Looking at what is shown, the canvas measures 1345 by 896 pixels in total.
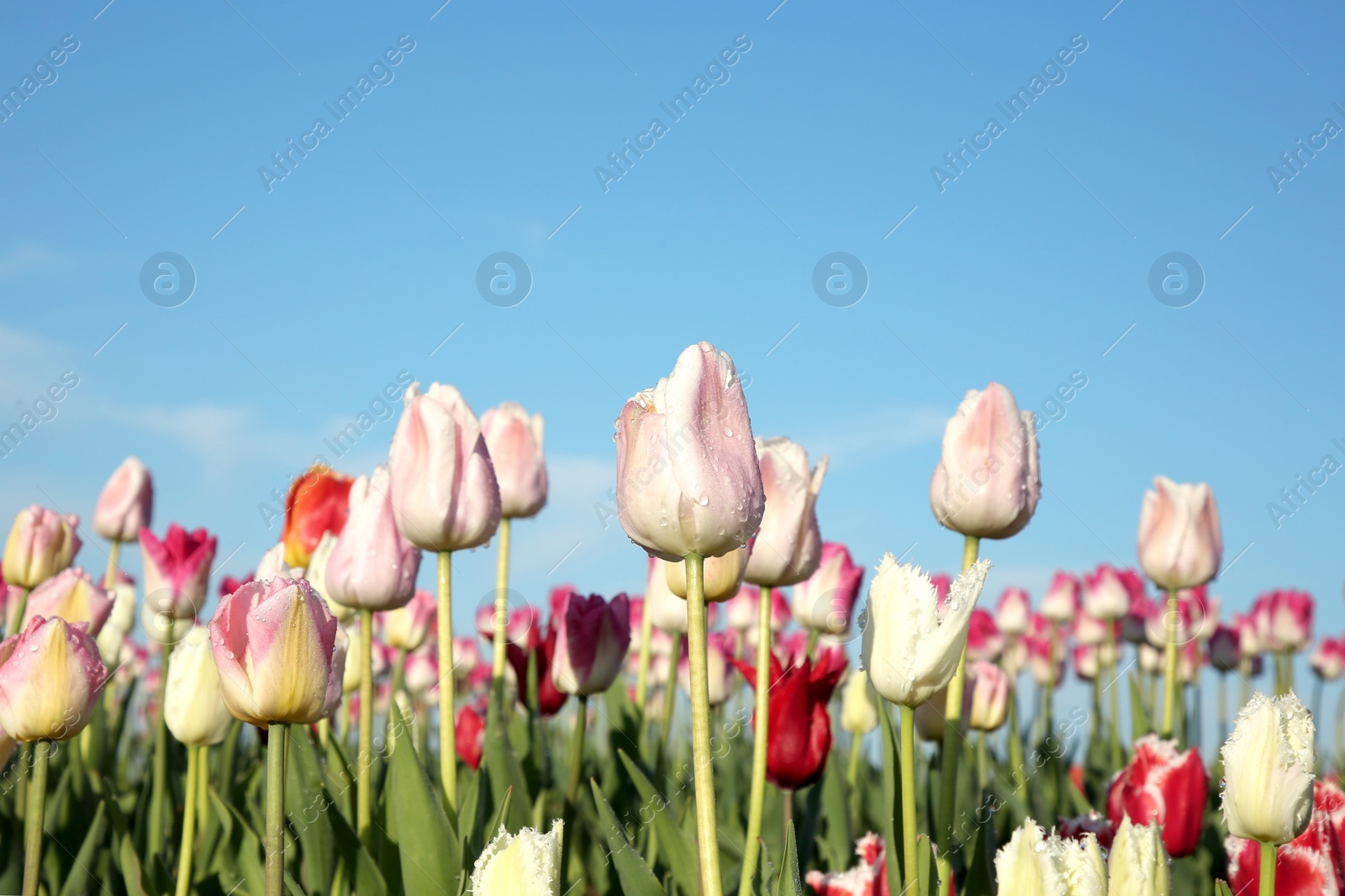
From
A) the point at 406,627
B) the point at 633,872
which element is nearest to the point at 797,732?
the point at 633,872

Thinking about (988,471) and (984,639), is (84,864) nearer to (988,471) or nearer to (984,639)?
(988,471)

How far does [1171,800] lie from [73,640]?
2092 millimetres

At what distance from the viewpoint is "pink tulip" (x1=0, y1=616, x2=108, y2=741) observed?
1.75m

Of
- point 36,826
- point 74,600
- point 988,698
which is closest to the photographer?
point 36,826

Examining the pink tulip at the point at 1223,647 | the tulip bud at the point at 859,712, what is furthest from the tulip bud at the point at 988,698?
the pink tulip at the point at 1223,647

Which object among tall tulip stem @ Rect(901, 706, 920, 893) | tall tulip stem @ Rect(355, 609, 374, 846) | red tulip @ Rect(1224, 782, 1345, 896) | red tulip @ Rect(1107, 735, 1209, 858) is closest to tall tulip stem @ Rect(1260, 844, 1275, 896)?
red tulip @ Rect(1224, 782, 1345, 896)

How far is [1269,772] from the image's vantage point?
1388mm

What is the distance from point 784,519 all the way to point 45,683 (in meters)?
1.31

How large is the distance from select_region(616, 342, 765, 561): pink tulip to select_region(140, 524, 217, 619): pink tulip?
193 cm

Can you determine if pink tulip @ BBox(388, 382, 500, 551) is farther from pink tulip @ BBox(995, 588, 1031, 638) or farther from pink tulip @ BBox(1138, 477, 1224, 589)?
pink tulip @ BBox(995, 588, 1031, 638)

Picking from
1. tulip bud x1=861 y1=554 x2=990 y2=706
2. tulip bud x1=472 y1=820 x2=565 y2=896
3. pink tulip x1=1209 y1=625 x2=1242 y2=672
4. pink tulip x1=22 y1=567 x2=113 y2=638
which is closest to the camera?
tulip bud x1=472 y1=820 x2=565 y2=896

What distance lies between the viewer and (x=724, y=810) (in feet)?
9.96

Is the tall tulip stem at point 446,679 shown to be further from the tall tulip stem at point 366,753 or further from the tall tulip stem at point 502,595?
the tall tulip stem at point 502,595

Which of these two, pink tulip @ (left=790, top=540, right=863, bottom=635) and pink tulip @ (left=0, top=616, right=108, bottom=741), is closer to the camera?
pink tulip @ (left=0, top=616, right=108, bottom=741)
